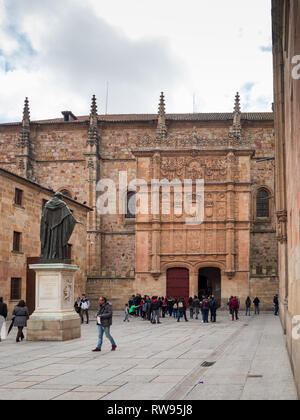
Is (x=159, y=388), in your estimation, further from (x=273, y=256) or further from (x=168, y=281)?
(x=273, y=256)

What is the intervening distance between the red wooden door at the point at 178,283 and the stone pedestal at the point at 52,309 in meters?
22.2

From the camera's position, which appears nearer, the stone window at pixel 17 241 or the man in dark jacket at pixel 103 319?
the man in dark jacket at pixel 103 319

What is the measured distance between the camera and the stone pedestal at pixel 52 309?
16.8 metres

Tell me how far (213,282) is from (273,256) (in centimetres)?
611

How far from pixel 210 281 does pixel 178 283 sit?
16.7 ft

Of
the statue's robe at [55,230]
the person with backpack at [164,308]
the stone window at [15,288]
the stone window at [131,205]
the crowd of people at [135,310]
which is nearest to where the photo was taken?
the crowd of people at [135,310]

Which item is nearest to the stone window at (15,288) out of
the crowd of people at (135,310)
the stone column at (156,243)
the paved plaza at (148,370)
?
the crowd of people at (135,310)

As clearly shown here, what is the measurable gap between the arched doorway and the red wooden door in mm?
3484

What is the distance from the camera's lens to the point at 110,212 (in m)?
47.3

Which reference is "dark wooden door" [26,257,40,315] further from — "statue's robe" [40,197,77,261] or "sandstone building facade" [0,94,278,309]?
"statue's robe" [40,197,77,261]

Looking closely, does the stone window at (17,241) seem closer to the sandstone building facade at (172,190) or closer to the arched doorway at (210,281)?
the sandstone building facade at (172,190)

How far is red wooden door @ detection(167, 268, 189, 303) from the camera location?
3934 cm

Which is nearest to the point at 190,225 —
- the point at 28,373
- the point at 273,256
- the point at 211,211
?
the point at 211,211

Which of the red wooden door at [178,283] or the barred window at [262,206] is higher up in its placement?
the barred window at [262,206]
